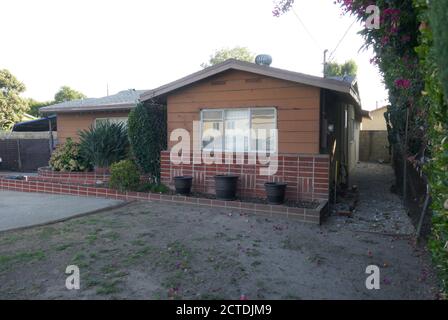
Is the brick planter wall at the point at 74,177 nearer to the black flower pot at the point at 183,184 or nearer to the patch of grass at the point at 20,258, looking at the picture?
the black flower pot at the point at 183,184

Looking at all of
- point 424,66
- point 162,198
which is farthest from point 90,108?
point 424,66

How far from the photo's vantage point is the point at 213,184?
27.1ft

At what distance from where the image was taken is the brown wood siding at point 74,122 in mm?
11930

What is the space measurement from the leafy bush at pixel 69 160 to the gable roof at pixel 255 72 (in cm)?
Result: 345

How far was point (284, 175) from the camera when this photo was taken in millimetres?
7504

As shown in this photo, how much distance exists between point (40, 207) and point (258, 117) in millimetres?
5183

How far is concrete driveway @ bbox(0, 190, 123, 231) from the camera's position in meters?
6.38

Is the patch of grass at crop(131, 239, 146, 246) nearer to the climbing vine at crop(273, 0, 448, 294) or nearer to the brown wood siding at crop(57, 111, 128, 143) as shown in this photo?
the climbing vine at crop(273, 0, 448, 294)

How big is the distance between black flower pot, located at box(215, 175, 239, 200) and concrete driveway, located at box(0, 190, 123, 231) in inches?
91.7

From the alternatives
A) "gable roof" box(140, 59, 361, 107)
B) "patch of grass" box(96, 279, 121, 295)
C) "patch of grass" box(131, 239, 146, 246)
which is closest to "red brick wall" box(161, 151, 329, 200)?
"gable roof" box(140, 59, 361, 107)

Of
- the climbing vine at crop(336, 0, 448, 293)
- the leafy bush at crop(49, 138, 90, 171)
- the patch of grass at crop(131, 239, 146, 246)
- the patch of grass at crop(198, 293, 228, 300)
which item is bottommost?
the patch of grass at crop(198, 293, 228, 300)
